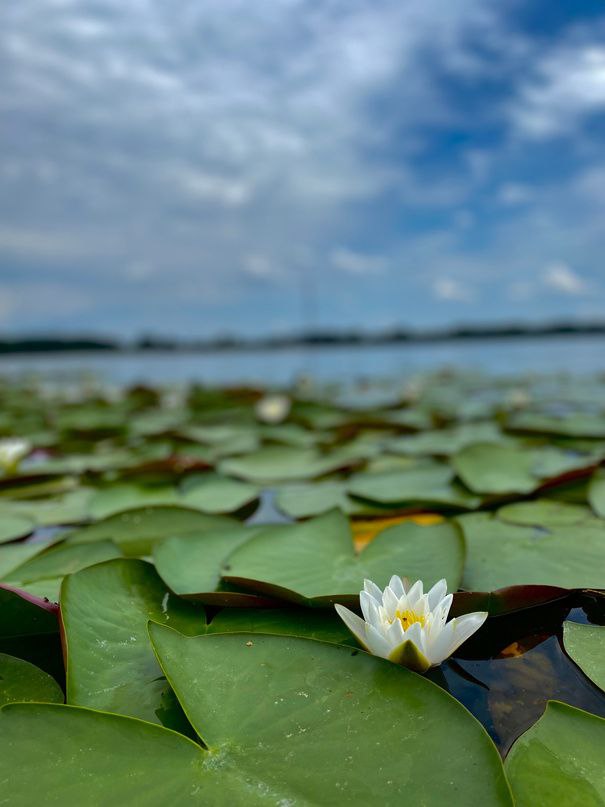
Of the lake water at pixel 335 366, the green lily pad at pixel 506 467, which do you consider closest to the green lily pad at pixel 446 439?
the green lily pad at pixel 506 467

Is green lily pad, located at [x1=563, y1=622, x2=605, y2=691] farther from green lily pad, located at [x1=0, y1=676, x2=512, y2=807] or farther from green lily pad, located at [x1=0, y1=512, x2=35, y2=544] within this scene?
green lily pad, located at [x1=0, y1=512, x2=35, y2=544]

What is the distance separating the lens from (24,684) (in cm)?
94

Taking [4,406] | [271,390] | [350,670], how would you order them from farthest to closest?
[271,390] → [4,406] → [350,670]

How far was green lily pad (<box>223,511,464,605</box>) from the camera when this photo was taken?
116 cm

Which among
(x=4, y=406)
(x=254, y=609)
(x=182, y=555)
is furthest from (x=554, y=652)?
(x=4, y=406)

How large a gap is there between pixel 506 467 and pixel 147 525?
136 cm

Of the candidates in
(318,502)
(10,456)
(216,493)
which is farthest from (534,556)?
(10,456)

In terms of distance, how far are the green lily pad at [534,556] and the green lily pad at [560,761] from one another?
412 millimetres

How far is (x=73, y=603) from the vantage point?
41.4 inches

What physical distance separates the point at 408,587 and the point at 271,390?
19.9 feet

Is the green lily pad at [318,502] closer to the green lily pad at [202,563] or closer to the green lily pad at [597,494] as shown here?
the green lily pad at [202,563]

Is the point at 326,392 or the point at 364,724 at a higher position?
the point at 364,724

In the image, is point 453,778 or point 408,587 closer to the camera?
point 453,778

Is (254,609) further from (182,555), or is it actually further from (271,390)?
→ (271,390)
